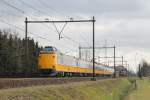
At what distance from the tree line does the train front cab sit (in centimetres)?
1177

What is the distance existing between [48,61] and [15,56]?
115 feet

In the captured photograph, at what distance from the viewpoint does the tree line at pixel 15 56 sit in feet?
253

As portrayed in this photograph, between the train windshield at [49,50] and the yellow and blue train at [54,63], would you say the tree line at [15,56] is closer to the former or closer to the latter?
the yellow and blue train at [54,63]

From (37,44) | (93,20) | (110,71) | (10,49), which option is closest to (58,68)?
(93,20)

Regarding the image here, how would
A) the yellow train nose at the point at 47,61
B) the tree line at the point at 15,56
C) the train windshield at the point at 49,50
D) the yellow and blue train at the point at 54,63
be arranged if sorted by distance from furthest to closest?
the tree line at the point at 15,56, the train windshield at the point at 49,50, the yellow and blue train at the point at 54,63, the yellow train nose at the point at 47,61

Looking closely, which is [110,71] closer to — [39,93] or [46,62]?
[46,62]

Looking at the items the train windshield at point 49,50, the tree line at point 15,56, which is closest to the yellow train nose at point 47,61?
the train windshield at point 49,50

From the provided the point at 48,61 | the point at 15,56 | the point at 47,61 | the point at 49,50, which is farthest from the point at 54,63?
the point at 15,56

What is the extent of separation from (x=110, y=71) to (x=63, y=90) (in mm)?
100644

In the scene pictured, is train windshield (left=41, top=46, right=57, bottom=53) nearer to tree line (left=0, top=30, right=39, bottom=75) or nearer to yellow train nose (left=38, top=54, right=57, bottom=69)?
yellow train nose (left=38, top=54, right=57, bottom=69)

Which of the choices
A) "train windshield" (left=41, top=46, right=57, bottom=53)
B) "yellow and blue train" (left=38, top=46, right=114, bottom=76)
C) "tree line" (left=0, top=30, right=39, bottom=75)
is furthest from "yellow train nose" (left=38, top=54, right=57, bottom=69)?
"tree line" (left=0, top=30, right=39, bottom=75)

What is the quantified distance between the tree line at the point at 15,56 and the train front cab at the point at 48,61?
1177 centimetres

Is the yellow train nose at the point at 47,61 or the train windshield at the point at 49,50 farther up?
the train windshield at the point at 49,50

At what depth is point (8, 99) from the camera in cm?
2070
